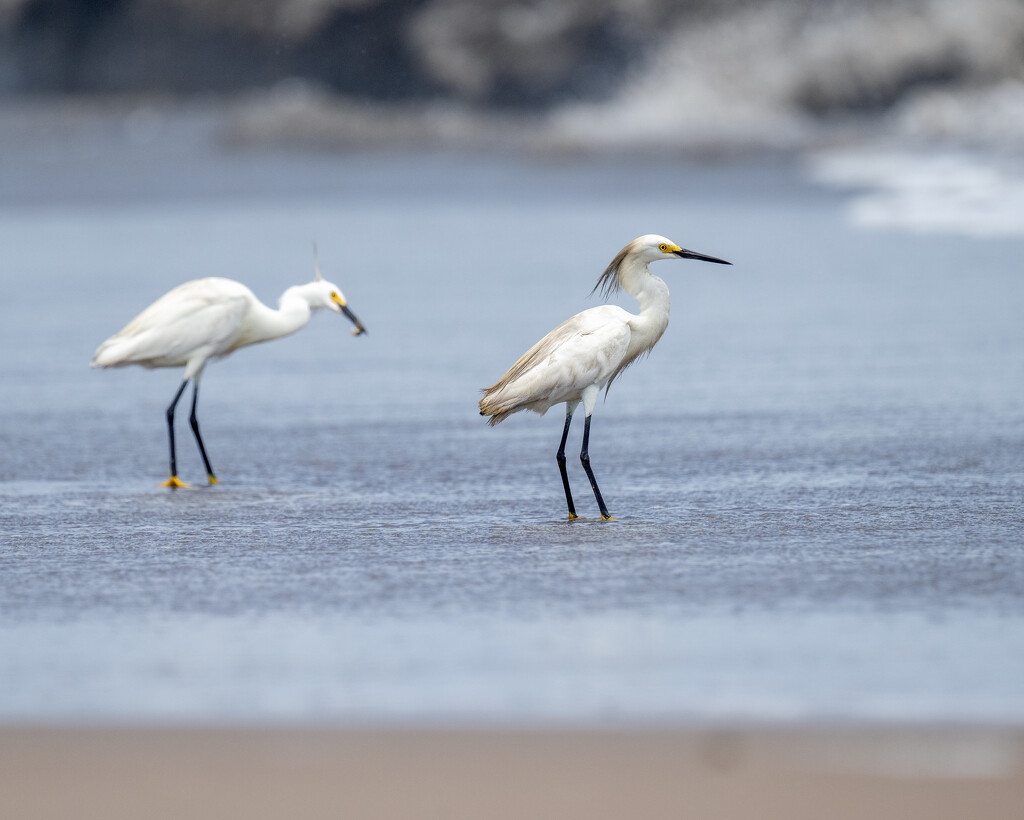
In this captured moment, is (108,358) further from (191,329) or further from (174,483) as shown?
(174,483)

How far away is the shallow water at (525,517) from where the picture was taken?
4.07m

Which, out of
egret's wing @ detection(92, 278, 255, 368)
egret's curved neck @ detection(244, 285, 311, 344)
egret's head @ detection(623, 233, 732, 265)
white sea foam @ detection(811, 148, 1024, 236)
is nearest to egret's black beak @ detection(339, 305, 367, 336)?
egret's curved neck @ detection(244, 285, 311, 344)

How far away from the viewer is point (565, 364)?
6023 millimetres

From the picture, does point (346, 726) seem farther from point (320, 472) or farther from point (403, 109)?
point (403, 109)

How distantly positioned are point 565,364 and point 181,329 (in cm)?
216

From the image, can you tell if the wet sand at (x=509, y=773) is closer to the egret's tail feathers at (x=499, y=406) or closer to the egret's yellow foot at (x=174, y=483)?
the egret's tail feathers at (x=499, y=406)

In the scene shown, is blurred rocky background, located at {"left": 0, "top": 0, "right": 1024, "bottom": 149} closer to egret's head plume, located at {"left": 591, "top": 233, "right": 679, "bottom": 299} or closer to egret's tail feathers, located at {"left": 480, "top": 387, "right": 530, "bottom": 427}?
egret's head plume, located at {"left": 591, "top": 233, "right": 679, "bottom": 299}

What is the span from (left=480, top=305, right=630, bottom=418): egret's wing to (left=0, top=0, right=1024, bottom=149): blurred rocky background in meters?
26.6

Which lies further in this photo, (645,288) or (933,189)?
(933,189)

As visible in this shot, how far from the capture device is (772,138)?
33938 mm

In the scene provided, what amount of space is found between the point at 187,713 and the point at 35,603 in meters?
1.21

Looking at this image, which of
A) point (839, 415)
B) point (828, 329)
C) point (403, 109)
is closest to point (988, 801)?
point (839, 415)

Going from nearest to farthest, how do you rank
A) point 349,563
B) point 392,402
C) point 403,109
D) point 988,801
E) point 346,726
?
1. point 988,801
2. point 346,726
3. point 349,563
4. point 392,402
5. point 403,109

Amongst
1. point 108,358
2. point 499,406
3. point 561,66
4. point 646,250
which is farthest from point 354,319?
point 561,66
